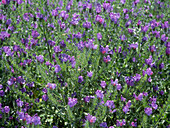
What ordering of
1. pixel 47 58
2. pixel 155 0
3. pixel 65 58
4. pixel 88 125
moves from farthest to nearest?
pixel 155 0
pixel 47 58
pixel 65 58
pixel 88 125

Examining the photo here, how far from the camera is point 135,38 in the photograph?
328 cm

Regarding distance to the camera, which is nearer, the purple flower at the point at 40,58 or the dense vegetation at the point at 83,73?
the dense vegetation at the point at 83,73

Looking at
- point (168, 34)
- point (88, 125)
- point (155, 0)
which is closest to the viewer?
point (88, 125)

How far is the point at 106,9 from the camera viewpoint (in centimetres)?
335

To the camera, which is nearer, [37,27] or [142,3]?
[37,27]

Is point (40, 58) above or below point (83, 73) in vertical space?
above

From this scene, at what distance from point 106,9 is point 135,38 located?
0.58m

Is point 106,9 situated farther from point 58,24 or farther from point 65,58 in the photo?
point 65,58

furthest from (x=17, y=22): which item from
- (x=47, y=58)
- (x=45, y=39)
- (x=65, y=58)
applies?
(x=65, y=58)

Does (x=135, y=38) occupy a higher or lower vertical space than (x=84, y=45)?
higher

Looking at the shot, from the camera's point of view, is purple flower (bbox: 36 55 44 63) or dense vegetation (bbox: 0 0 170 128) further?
purple flower (bbox: 36 55 44 63)

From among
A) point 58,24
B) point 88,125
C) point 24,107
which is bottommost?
point 88,125

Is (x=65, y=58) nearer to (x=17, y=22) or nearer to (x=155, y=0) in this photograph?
(x=17, y=22)

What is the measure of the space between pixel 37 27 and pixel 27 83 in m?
0.96
